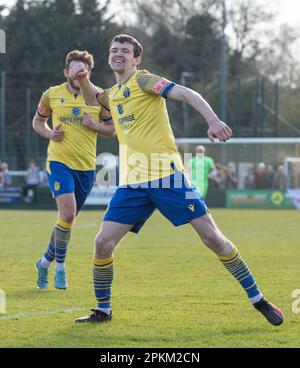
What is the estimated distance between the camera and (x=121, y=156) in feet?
25.0

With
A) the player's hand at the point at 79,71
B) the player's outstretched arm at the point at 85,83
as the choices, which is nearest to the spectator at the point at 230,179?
the player's outstretched arm at the point at 85,83

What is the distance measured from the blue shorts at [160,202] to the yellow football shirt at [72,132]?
2.58 meters

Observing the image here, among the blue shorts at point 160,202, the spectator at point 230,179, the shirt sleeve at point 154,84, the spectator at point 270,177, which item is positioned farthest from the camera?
the spectator at point 230,179

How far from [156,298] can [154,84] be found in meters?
2.47

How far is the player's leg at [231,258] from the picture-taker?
282 inches

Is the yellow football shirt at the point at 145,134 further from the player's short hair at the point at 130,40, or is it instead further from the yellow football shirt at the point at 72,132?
the yellow football shirt at the point at 72,132

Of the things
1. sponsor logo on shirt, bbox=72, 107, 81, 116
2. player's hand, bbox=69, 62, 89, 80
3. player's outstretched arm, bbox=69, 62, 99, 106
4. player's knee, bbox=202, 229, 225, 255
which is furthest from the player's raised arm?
player's knee, bbox=202, 229, 225, 255

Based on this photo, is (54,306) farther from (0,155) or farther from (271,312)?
(0,155)

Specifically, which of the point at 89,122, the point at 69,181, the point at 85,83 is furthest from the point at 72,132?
the point at 85,83

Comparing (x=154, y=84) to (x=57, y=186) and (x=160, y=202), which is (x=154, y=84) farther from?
(x=57, y=186)

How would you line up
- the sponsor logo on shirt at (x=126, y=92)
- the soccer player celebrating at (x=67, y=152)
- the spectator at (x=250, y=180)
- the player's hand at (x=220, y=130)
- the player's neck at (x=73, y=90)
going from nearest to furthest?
the player's hand at (x=220, y=130), the sponsor logo on shirt at (x=126, y=92), the soccer player celebrating at (x=67, y=152), the player's neck at (x=73, y=90), the spectator at (x=250, y=180)

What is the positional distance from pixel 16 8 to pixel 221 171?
22.6 metres
